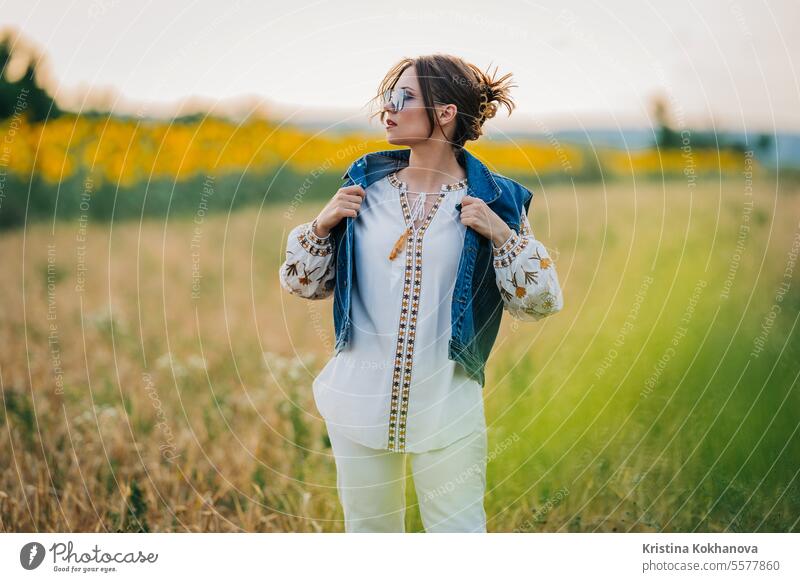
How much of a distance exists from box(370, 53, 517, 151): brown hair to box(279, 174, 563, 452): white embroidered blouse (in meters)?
0.17

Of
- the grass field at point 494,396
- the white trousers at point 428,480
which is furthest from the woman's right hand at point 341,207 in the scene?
the grass field at point 494,396

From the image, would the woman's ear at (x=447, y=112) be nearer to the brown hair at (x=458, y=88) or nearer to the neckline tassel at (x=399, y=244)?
the brown hair at (x=458, y=88)

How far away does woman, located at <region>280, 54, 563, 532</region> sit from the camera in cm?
243

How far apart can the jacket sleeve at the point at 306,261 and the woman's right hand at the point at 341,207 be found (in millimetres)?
53

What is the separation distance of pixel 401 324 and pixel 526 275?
367 millimetres

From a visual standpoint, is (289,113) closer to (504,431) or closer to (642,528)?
(504,431)

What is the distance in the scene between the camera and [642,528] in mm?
3459

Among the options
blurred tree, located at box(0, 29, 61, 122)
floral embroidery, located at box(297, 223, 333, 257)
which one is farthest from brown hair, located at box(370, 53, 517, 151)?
blurred tree, located at box(0, 29, 61, 122)

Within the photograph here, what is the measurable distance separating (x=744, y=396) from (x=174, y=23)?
281cm

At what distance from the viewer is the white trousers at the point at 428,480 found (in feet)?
8.15

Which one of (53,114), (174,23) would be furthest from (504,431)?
(53,114)

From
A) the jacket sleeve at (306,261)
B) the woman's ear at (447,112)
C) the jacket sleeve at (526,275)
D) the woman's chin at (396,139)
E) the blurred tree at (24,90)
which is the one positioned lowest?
the jacket sleeve at (526,275)

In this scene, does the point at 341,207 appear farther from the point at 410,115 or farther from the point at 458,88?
the point at 458,88

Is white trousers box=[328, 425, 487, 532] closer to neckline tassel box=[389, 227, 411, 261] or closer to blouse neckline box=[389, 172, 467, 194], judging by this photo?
neckline tassel box=[389, 227, 411, 261]
